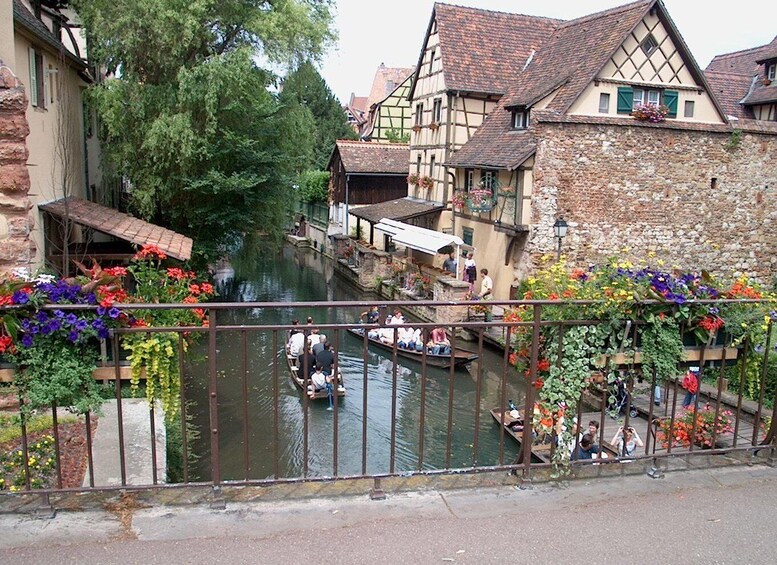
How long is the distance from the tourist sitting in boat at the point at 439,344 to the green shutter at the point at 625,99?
8.21m

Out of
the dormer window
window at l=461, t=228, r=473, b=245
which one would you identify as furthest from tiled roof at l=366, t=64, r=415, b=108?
the dormer window

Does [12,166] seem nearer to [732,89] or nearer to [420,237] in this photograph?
[420,237]

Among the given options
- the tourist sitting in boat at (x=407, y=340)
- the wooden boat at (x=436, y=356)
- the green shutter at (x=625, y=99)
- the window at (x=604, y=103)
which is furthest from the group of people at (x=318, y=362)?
the green shutter at (x=625, y=99)

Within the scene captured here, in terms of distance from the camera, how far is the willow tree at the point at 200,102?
54.6 feet

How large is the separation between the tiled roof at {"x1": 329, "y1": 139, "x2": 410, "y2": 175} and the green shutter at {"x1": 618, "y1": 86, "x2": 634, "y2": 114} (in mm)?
15332

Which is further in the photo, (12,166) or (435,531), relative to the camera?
(12,166)

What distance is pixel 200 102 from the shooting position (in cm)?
1722

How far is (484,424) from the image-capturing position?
46.6ft

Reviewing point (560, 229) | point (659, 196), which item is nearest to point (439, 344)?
point (560, 229)

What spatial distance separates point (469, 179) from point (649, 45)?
7147 mm

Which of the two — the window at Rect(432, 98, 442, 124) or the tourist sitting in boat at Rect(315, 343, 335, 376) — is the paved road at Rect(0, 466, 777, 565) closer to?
the tourist sitting in boat at Rect(315, 343, 335, 376)

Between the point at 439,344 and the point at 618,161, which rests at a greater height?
the point at 618,161

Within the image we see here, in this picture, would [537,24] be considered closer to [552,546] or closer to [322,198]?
[322,198]

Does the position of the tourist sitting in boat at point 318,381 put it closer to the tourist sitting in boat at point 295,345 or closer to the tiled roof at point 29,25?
the tourist sitting in boat at point 295,345
